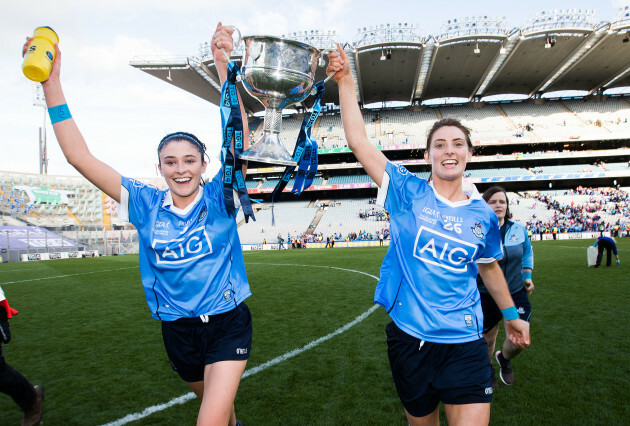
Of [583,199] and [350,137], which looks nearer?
[350,137]

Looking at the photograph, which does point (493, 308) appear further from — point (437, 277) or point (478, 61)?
point (478, 61)

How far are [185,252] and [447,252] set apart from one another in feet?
4.72

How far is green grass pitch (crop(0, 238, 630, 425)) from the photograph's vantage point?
3.47m

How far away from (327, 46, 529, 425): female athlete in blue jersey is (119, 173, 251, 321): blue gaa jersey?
89 cm

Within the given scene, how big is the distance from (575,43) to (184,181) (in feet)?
140

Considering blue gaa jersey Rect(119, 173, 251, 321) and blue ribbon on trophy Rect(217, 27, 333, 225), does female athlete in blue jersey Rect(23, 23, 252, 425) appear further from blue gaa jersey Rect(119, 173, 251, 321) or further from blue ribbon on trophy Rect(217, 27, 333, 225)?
blue ribbon on trophy Rect(217, 27, 333, 225)

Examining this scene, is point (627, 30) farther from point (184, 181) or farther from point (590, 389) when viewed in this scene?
point (184, 181)

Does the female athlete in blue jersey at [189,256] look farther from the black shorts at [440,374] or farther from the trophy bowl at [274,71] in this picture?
the black shorts at [440,374]

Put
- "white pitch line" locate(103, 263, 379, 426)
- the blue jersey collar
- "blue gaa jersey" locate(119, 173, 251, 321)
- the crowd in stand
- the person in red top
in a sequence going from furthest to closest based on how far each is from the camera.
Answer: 1. the crowd in stand
2. "white pitch line" locate(103, 263, 379, 426)
3. the person in red top
4. "blue gaa jersey" locate(119, 173, 251, 321)
5. the blue jersey collar

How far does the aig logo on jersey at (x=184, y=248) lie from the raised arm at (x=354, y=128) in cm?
100

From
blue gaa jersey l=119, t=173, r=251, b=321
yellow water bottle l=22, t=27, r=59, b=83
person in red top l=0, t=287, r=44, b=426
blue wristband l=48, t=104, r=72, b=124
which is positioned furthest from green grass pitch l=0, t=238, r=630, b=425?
yellow water bottle l=22, t=27, r=59, b=83

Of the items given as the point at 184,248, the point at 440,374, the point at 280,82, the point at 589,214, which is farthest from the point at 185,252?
the point at 589,214

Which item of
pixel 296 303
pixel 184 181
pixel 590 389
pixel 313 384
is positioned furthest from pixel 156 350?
pixel 590 389

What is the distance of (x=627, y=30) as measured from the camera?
1300 inches
